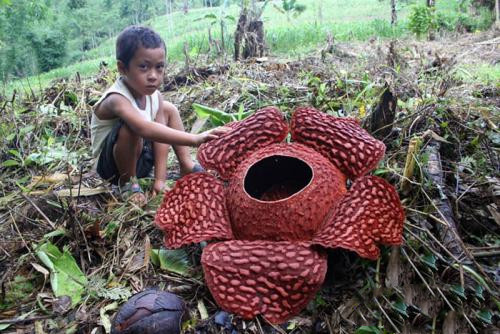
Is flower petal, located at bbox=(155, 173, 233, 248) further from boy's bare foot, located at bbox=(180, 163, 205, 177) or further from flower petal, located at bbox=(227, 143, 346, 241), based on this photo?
boy's bare foot, located at bbox=(180, 163, 205, 177)

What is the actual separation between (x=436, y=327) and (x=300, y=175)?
2.61 feet

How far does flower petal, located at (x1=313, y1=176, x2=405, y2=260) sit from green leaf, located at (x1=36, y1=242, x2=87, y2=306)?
1.02 meters

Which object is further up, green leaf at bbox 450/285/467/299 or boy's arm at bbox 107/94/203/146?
boy's arm at bbox 107/94/203/146

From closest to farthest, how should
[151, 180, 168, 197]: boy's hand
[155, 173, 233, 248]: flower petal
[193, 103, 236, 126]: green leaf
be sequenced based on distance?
[155, 173, 233, 248]: flower petal < [151, 180, 168, 197]: boy's hand < [193, 103, 236, 126]: green leaf

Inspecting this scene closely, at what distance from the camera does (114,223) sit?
228 centimetres

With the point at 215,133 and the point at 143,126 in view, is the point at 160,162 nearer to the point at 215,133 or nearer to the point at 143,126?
the point at 143,126

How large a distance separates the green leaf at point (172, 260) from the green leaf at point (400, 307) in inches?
32.1

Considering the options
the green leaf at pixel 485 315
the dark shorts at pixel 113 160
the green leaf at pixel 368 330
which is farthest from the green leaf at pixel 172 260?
the green leaf at pixel 485 315

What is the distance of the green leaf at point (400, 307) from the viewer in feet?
5.23

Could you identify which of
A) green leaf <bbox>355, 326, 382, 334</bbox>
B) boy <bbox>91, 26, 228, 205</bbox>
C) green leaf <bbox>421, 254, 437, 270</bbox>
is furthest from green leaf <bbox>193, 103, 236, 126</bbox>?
green leaf <bbox>355, 326, 382, 334</bbox>

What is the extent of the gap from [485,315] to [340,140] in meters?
0.82

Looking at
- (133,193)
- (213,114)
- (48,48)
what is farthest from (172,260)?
(48,48)

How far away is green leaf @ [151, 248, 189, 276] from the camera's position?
1.96m

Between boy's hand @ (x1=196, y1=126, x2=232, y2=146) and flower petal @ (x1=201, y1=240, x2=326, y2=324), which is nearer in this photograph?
flower petal @ (x1=201, y1=240, x2=326, y2=324)
